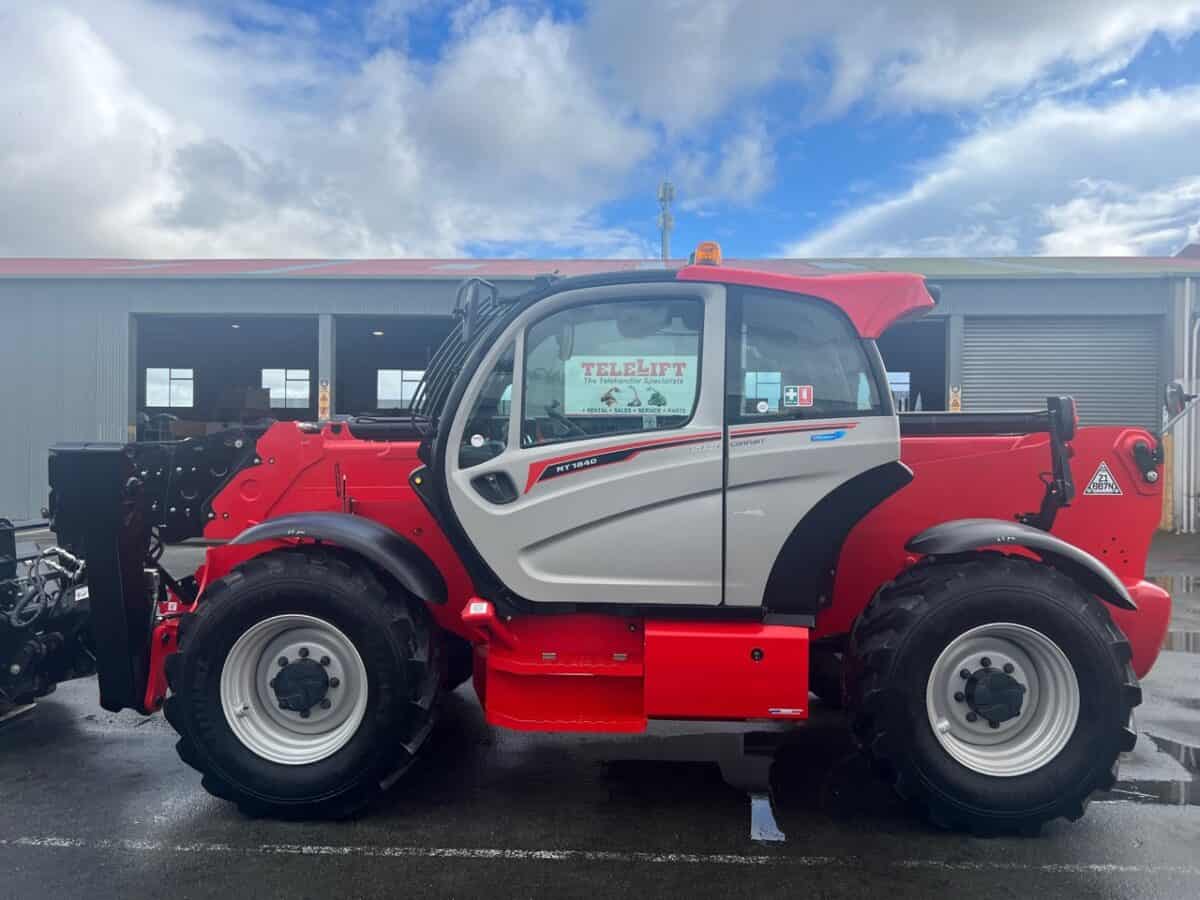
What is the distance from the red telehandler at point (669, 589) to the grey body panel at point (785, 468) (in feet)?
0.03

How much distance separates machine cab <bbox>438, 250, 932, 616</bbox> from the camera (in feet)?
12.7

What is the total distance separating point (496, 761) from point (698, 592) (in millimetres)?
1656

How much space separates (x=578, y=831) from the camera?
3.85 meters

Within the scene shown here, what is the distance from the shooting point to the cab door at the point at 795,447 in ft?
12.7

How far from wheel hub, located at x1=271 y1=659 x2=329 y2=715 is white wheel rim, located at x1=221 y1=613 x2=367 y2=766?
39mm

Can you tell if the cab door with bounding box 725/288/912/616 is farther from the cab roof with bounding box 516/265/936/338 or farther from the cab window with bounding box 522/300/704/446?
the cab window with bounding box 522/300/704/446

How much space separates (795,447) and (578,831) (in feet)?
6.61

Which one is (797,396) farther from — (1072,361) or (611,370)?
(1072,361)

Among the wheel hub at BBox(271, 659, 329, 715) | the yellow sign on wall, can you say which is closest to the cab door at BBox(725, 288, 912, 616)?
the wheel hub at BBox(271, 659, 329, 715)

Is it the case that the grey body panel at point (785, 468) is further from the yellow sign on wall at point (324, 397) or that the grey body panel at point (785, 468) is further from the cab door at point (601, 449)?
the yellow sign on wall at point (324, 397)

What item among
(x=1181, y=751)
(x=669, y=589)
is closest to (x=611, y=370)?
(x=669, y=589)

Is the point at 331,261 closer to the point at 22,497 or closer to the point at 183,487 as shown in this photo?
the point at 22,497

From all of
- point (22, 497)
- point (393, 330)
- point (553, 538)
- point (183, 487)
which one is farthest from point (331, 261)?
point (553, 538)

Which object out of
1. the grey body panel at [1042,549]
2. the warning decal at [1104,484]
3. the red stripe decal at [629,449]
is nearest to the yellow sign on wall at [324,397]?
the red stripe decal at [629,449]
